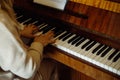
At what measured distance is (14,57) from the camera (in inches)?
40.7

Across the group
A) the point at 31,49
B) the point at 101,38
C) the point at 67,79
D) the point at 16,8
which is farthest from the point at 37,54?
the point at 67,79

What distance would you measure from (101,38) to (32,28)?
479mm

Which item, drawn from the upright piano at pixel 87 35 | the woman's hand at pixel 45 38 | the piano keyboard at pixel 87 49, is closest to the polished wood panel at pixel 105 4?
Answer: the upright piano at pixel 87 35

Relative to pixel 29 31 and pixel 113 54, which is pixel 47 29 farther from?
pixel 113 54

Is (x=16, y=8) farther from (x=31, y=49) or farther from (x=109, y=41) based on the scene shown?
(x=109, y=41)

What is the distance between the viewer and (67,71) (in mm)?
1953

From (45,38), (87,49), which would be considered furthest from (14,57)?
(87,49)

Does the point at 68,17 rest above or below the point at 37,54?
above

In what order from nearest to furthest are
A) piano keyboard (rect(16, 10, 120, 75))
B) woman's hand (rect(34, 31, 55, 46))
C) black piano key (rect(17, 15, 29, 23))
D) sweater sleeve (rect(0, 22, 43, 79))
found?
sweater sleeve (rect(0, 22, 43, 79)), piano keyboard (rect(16, 10, 120, 75)), woman's hand (rect(34, 31, 55, 46)), black piano key (rect(17, 15, 29, 23))

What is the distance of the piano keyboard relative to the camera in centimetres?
123

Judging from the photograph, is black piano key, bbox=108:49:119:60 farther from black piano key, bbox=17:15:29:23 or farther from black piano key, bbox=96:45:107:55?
black piano key, bbox=17:15:29:23

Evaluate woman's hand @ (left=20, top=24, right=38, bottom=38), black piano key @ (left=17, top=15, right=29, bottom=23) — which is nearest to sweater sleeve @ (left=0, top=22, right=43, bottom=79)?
woman's hand @ (left=20, top=24, right=38, bottom=38)

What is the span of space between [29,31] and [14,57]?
1.58 feet

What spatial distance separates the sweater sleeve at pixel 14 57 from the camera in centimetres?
99
